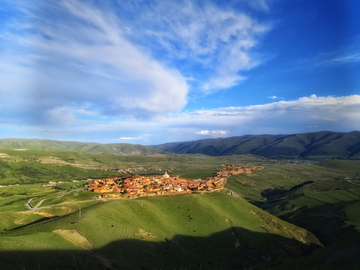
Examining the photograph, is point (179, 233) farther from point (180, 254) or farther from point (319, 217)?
point (319, 217)

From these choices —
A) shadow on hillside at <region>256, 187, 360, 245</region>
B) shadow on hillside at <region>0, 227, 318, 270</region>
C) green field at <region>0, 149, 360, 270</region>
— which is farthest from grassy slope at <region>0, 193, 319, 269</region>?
shadow on hillside at <region>256, 187, 360, 245</region>

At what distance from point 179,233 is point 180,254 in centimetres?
1235

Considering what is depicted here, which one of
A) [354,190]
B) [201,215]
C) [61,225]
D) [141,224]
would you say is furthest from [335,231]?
[61,225]

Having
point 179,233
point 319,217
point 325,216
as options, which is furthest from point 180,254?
point 325,216

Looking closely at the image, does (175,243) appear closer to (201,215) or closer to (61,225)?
(201,215)

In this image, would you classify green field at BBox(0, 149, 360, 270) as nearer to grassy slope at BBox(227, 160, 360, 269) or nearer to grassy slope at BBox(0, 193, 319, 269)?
grassy slope at BBox(0, 193, 319, 269)

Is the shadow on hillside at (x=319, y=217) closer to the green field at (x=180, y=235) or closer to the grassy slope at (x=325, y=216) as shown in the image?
the grassy slope at (x=325, y=216)

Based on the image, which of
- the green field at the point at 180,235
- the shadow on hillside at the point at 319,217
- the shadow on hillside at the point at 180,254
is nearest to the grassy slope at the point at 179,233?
the shadow on hillside at the point at 180,254

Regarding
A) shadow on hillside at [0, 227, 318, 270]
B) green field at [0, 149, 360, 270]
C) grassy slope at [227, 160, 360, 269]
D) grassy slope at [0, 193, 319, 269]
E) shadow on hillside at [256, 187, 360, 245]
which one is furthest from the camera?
shadow on hillside at [256, 187, 360, 245]

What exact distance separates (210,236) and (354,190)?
5393 inches

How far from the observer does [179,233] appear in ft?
226

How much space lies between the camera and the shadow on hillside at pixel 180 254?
3281cm

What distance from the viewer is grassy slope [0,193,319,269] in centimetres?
4728

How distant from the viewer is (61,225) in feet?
167
